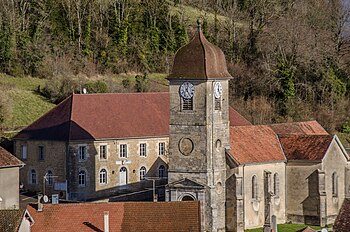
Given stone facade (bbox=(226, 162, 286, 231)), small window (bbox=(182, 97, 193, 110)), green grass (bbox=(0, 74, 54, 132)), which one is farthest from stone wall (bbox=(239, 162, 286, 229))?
green grass (bbox=(0, 74, 54, 132))

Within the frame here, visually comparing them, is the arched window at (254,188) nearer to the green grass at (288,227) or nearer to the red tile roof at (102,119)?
the green grass at (288,227)

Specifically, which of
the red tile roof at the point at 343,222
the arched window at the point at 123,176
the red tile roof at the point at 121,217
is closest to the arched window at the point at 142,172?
the arched window at the point at 123,176

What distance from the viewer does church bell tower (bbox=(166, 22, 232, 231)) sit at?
53312 millimetres

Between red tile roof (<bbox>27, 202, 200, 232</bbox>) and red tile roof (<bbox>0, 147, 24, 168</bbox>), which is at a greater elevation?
red tile roof (<bbox>0, 147, 24, 168</bbox>)

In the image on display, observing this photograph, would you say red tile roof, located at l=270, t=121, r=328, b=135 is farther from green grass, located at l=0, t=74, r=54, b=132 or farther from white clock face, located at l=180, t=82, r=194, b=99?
green grass, located at l=0, t=74, r=54, b=132

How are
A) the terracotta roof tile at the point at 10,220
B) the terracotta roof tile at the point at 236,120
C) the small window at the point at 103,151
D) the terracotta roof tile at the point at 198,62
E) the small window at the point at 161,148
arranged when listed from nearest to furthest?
the terracotta roof tile at the point at 10,220, the terracotta roof tile at the point at 198,62, the small window at the point at 103,151, the small window at the point at 161,148, the terracotta roof tile at the point at 236,120

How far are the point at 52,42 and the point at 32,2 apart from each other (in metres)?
5.07

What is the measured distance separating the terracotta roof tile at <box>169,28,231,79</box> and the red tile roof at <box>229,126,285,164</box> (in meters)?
4.25

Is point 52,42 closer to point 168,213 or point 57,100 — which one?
point 57,100

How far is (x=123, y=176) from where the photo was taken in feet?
217

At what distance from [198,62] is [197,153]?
465 cm

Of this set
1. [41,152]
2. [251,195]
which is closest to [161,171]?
[41,152]

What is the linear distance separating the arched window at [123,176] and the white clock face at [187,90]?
13.5 meters

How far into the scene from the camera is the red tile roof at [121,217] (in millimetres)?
43500
